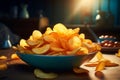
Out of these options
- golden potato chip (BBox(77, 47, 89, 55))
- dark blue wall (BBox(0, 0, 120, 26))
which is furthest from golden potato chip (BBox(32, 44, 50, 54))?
dark blue wall (BBox(0, 0, 120, 26))

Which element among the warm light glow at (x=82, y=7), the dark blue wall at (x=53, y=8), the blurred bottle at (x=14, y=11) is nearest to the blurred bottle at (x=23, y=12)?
the blurred bottle at (x=14, y=11)

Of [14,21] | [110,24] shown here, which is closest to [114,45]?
[110,24]

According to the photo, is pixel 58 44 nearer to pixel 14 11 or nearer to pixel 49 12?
pixel 14 11

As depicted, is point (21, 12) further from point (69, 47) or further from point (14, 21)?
point (69, 47)

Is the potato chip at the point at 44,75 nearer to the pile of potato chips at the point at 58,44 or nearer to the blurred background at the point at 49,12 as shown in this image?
the pile of potato chips at the point at 58,44

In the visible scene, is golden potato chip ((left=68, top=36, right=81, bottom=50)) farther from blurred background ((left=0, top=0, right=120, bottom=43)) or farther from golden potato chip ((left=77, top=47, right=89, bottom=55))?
blurred background ((left=0, top=0, right=120, bottom=43))

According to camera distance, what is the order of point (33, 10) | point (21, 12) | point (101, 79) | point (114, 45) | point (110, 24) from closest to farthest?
point (101, 79), point (114, 45), point (110, 24), point (21, 12), point (33, 10)

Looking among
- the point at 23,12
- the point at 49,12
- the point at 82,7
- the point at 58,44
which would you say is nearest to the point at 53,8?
the point at 49,12
